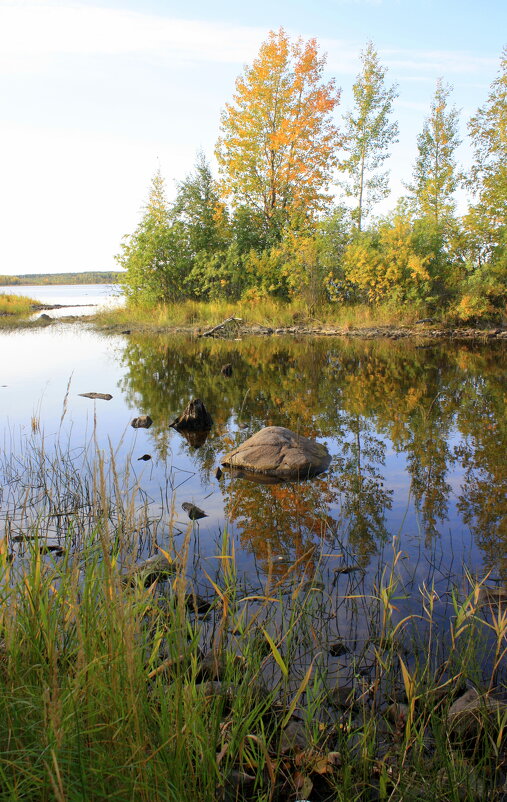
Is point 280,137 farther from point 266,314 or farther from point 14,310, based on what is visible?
point 14,310

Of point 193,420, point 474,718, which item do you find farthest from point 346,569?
point 193,420

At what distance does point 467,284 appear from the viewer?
2097 centimetres

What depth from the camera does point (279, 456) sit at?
20.6 ft

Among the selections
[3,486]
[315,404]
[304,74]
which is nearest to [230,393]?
[315,404]

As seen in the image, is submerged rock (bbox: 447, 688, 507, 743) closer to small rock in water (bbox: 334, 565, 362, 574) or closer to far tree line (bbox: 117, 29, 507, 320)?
small rock in water (bbox: 334, 565, 362, 574)

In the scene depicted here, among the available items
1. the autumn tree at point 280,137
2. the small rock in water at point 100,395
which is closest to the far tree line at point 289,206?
the autumn tree at point 280,137

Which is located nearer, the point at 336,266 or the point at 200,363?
the point at 200,363

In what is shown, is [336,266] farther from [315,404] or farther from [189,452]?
[189,452]

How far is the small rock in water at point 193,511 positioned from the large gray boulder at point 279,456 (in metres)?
1.35

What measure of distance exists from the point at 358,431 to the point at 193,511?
3.64 metres

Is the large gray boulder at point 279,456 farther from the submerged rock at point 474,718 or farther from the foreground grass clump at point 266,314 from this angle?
the foreground grass clump at point 266,314

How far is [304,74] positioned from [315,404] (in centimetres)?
2262

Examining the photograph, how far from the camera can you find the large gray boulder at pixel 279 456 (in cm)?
615

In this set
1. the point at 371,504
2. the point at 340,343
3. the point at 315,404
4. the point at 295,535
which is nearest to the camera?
the point at 295,535
